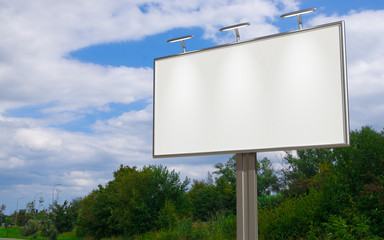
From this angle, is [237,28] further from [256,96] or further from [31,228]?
[31,228]

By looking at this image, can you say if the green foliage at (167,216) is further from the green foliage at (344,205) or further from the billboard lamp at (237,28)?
the billboard lamp at (237,28)

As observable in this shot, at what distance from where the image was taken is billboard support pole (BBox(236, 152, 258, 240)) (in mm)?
3908

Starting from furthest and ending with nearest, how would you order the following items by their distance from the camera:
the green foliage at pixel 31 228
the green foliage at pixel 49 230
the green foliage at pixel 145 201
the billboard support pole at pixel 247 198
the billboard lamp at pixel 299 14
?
the green foliage at pixel 31 228, the green foliage at pixel 49 230, the green foliage at pixel 145 201, the billboard support pole at pixel 247 198, the billboard lamp at pixel 299 14

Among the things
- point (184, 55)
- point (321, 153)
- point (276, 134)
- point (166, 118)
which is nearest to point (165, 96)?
point (166, 118)

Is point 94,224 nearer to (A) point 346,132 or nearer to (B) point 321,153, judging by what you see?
(B) point 321,153

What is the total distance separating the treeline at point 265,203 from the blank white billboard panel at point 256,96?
4.39 m

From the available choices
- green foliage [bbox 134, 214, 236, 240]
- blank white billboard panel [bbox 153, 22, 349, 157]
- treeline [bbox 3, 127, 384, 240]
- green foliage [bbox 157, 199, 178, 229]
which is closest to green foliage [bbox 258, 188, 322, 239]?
treeline [bbox 3, 127, 384, 240]

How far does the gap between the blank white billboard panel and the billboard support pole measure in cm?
17

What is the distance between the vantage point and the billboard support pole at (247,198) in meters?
3.91

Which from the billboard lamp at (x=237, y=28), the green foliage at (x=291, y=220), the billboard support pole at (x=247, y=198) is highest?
the billboard lamp at (x=237, y=28)

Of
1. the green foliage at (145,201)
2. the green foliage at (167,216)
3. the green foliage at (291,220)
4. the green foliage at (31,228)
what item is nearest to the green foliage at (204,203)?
the green foliage at (145,201)

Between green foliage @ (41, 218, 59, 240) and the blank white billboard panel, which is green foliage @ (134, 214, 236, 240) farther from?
the blank white billboard panel

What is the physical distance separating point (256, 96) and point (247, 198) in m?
1.10

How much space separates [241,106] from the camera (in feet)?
13.3
